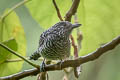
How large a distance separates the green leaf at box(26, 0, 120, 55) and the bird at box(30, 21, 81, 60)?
28 mm

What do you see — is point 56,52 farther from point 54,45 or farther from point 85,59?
point 85,59

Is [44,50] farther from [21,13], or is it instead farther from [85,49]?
[21,13]

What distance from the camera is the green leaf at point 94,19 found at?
817mm

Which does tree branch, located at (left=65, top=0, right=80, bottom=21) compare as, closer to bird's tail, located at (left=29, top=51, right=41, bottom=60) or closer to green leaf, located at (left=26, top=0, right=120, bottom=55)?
green leaf, located at (left=26, top=0, right=120, bottom=55)

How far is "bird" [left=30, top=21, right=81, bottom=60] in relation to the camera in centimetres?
88

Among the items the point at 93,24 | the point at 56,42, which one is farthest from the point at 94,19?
the point at 56,42

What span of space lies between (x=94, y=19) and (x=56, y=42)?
0.14 meters

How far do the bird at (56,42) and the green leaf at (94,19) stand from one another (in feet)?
0.09

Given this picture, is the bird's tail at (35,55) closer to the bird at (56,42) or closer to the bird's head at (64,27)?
the bird at (56,42)

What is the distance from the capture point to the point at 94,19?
0.87 metres

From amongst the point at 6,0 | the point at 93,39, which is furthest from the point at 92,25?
the point at 6,0

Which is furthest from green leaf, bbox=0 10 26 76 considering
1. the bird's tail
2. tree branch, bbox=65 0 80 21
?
tree branch, bbox=65 0 80 21

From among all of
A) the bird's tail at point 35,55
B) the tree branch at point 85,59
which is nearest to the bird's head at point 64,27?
the bird's tail at point 35,55

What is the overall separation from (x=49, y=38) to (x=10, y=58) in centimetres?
15
